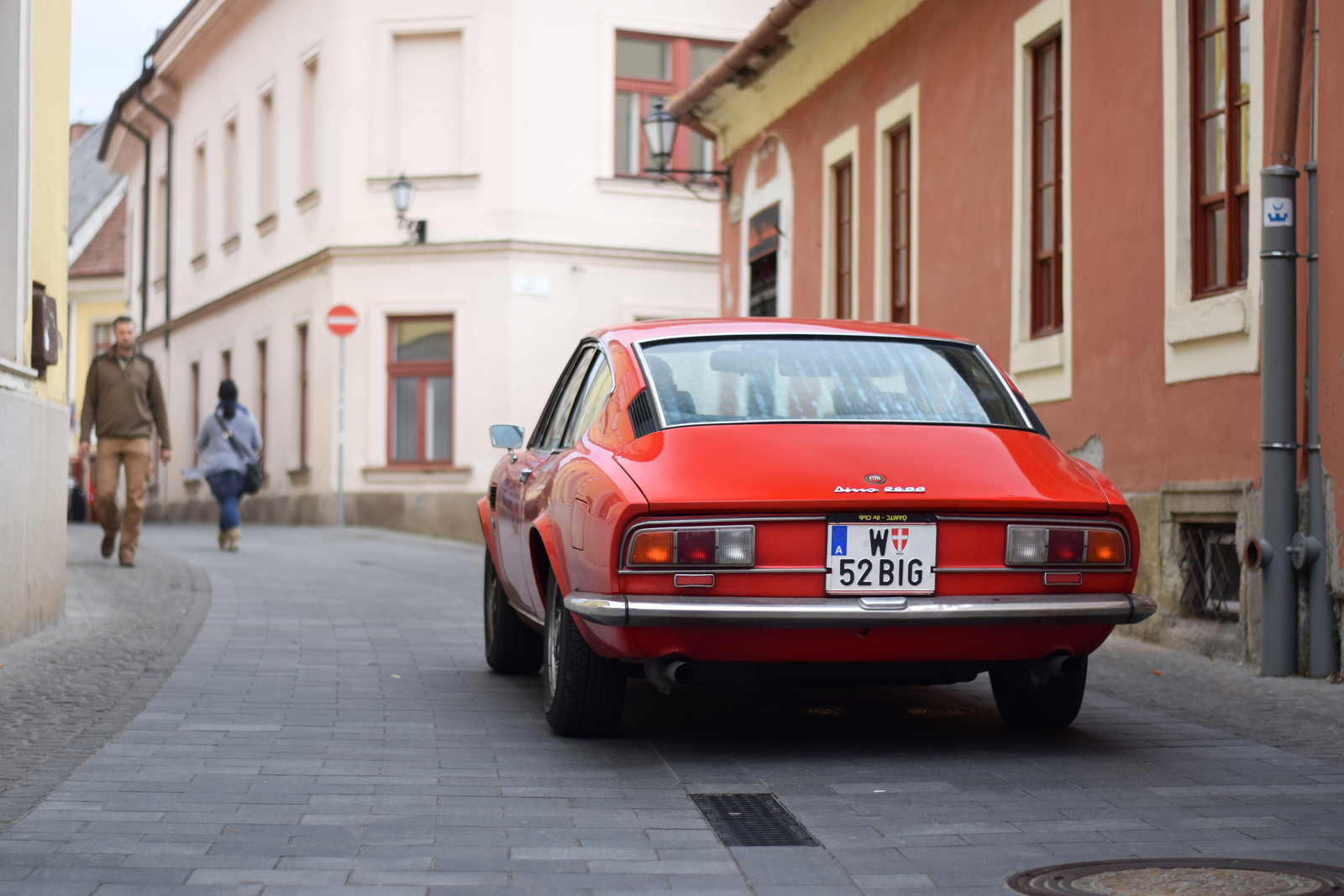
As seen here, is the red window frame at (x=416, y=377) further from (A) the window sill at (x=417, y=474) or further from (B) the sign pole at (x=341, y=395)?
(B) the sign pole at (x=341, y=395)

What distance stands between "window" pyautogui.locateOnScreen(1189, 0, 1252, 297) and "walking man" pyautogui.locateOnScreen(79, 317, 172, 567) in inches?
331

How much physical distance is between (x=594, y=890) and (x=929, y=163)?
33.9 feet

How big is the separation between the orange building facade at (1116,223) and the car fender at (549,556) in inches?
142

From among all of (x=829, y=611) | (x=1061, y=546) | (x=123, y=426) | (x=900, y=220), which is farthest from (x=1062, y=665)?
(x=123, y=426)

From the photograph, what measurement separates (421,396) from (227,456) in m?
7.69

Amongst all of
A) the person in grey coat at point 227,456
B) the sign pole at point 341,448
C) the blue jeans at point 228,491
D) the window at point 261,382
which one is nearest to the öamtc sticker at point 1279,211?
the person in grey coat at point 227,456

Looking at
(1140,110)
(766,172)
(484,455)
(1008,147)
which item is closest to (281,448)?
(484,455)

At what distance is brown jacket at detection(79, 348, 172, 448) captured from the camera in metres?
14.3

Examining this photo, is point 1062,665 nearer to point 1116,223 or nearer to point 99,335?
point 1116,223

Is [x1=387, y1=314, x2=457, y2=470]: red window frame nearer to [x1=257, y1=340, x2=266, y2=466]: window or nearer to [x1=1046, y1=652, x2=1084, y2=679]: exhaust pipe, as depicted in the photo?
[x1=257, y1=340, x2=266, y2=466]: window

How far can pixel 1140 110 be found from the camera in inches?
394

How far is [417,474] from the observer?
2514cm

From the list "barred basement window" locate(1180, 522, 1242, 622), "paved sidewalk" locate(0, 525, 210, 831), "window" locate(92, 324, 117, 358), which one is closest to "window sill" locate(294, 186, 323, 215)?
"paved sidewalk" locate(0, 525, 210, 831)

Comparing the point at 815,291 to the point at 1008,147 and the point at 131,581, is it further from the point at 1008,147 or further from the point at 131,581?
the point at 131,581
